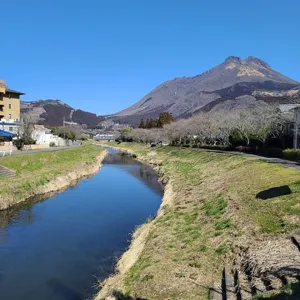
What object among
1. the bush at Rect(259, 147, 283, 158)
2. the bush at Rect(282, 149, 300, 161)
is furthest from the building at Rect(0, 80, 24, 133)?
the bush at Rect(282, 149, 300, 161)

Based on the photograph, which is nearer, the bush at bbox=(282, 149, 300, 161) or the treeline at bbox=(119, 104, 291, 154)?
the bush at bbox=(282, 149, 300, 161)

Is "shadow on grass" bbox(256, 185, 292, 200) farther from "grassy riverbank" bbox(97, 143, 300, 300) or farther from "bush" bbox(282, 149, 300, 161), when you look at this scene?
"bush" bbox(282, 149, 300, 161)

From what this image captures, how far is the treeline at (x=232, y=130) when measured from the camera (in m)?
42.0

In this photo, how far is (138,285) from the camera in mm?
9492

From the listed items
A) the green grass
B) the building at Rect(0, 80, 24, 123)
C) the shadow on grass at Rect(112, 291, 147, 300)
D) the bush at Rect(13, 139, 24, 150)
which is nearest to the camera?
the shadow on grass at Rect(112, 291, 147, 300)

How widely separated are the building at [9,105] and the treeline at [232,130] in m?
39.2

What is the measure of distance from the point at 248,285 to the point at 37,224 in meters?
13.8

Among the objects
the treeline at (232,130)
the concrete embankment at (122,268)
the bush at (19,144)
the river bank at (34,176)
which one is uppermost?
the treeline at (232,130)

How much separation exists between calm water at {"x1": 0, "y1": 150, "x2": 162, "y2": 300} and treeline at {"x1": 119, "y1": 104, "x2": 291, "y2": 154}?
20.5 metres

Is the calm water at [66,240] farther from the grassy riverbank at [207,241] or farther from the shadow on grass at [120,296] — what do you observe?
the grassy riverbank at [207,241]

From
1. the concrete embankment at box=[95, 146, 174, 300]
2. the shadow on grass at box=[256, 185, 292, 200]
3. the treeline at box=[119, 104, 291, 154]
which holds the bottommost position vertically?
the concrete embankment at box=[95, 146, 174, 300]

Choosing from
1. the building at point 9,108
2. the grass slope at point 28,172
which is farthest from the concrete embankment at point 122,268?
the building at point 9,108

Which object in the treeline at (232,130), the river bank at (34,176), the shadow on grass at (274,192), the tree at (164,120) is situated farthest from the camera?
the tree at (164,120)

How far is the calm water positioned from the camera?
11352mm
